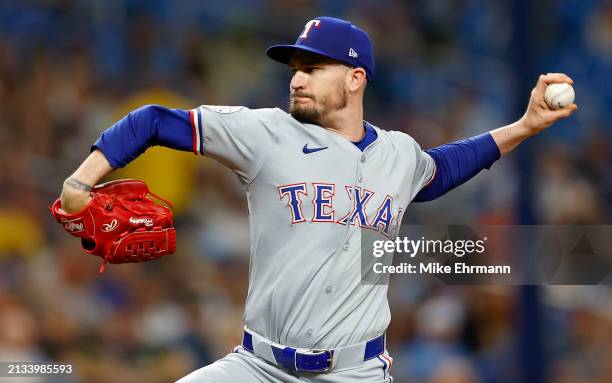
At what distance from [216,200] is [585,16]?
2966mm

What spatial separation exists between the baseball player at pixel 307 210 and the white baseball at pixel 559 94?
61cm

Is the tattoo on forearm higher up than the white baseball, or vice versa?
the white baseball

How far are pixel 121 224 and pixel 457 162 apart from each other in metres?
1.19

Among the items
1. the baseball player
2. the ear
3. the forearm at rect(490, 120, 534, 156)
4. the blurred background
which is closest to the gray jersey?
the baseball player

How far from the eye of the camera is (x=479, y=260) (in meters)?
4.99

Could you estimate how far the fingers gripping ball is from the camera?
9.46 feet

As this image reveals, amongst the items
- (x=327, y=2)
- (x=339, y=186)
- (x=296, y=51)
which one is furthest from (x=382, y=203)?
(x=327, y=2)

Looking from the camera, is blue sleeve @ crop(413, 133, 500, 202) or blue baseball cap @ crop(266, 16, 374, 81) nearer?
blue baseball cap @ crop(266, 16, 374, 81)

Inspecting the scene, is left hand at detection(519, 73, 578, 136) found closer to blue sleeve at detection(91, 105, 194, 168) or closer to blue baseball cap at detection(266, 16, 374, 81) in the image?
blue baseball cap at detection(266, 16, 374, 81)

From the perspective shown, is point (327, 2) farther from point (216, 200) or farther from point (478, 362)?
point (478, 362)

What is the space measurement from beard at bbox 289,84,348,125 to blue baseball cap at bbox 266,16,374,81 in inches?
4.4

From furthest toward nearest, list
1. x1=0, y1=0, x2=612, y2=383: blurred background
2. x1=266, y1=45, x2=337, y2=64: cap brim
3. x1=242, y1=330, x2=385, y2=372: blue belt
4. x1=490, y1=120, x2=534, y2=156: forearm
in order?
x1=0, y1=0, x2=612, y2=383: blurred background → x1=490, y1=120, x2=534, y2=156: forearm → x1=266, y1=45, x2=337, y2=64: cap brim → x1=242, y1=330, x2=385, y2=372: blue belt

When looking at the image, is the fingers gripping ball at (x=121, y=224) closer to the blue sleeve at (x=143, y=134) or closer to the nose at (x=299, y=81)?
the blue sleeve at (x=143, y=134)

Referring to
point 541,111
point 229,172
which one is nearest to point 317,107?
point 541,111
